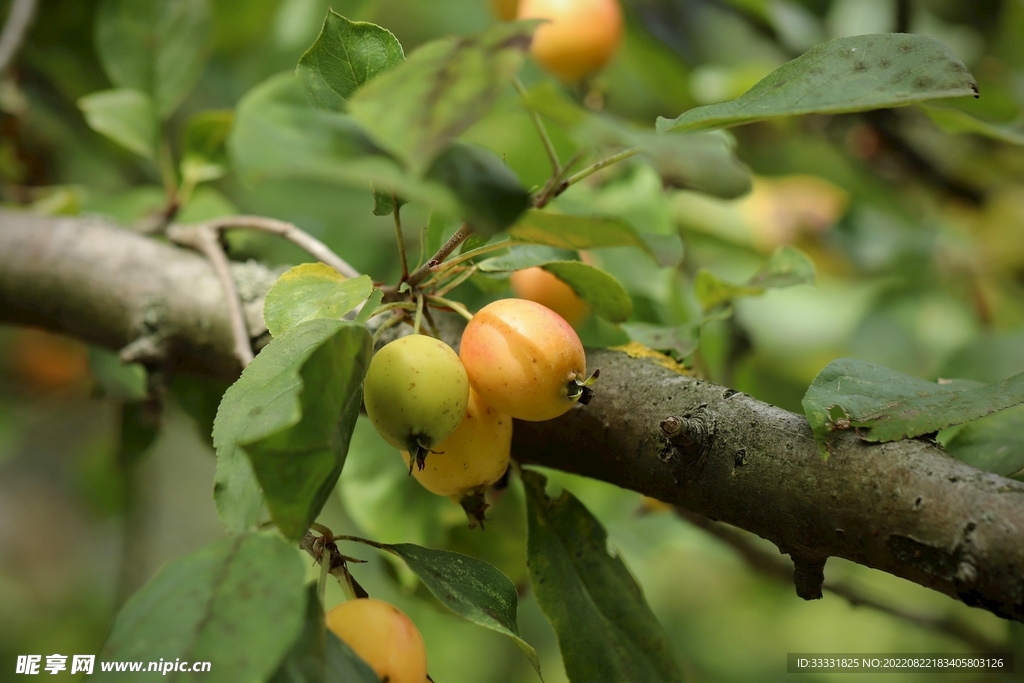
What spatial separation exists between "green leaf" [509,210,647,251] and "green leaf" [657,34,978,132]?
75mm

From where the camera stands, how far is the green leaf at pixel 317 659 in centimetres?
34

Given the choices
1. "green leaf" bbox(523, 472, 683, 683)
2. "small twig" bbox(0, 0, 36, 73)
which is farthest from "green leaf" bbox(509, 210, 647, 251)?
"small twig" bbox(0, 0, 36, 73)

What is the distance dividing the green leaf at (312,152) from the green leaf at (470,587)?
0.75 feet

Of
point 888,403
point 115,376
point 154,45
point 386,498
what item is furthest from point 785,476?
point 154,45

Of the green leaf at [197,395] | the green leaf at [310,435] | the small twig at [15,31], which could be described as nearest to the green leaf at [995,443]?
the green leaf at [310,435]

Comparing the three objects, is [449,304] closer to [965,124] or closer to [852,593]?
[965,124]

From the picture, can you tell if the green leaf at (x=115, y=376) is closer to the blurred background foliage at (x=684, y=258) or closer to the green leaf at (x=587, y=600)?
the blurred background foliage at (x=684, y=258)

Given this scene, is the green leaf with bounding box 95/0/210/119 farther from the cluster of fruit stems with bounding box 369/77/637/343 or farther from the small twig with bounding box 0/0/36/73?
the cluster of fruit stems with bounding box 369/77/637/343

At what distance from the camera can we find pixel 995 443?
0.54 meters

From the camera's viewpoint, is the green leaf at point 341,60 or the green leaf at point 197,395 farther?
the green leaf at point 197,395

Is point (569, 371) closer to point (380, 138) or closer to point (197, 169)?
point (380, 138)

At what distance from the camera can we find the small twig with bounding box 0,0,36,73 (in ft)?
3.01

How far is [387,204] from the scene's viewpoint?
0.45 m

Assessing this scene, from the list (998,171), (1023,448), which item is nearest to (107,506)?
(1023,448)
